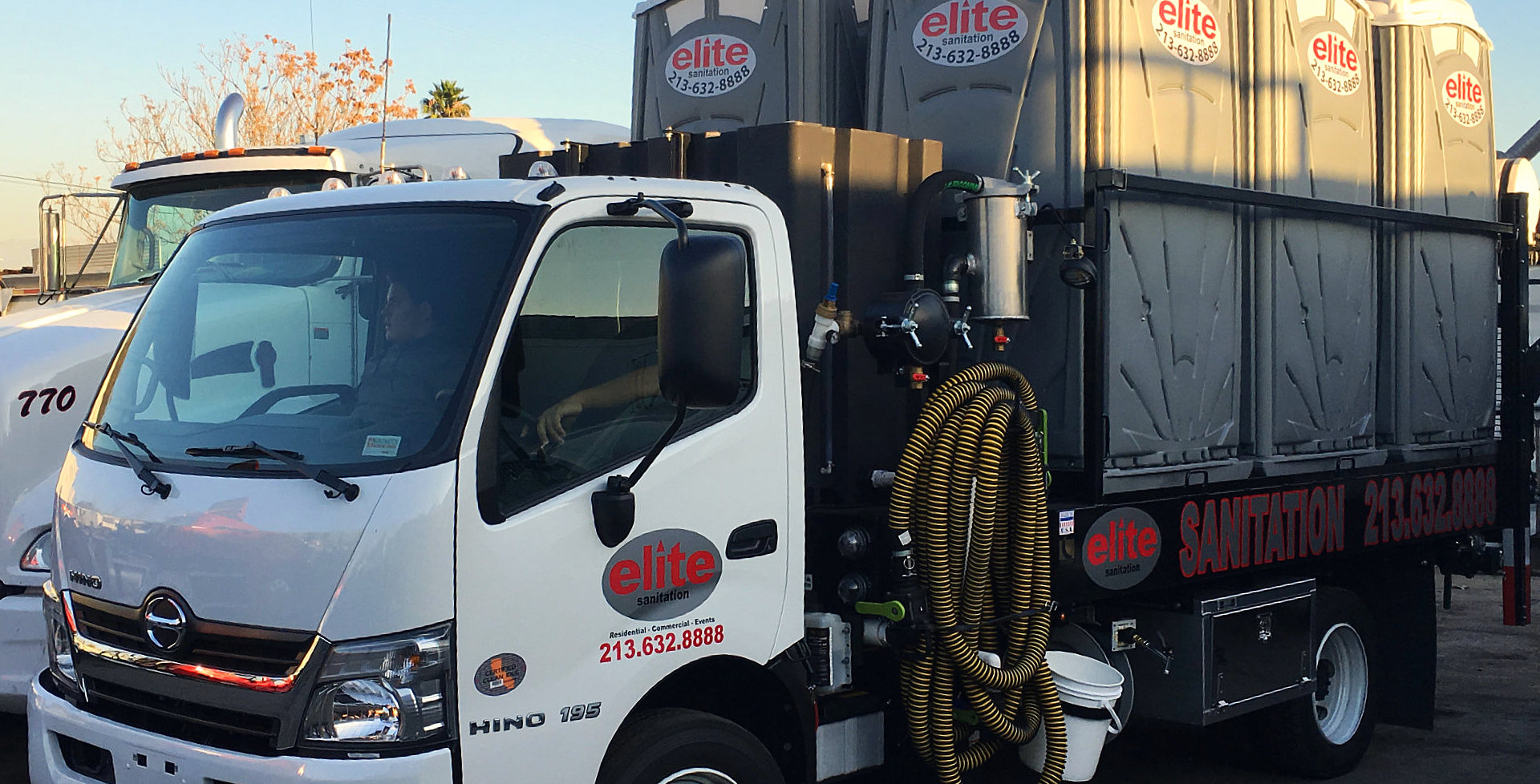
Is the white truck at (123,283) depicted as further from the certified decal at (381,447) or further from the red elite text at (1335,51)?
the red elite text at (1335,51)

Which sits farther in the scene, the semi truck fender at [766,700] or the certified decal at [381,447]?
the semi truck fender at [766,700]

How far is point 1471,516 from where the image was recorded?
7.97 metres

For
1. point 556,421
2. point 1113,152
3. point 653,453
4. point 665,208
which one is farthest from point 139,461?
point 1113,152

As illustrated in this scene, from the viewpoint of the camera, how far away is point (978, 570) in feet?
16.6

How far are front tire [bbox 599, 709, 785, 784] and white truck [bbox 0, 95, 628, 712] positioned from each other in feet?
4.69

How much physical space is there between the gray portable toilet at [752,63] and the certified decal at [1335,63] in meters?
2.14

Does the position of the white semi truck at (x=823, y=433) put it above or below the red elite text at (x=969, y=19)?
below

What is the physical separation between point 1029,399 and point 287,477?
263 centimetres

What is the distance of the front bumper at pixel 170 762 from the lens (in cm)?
344

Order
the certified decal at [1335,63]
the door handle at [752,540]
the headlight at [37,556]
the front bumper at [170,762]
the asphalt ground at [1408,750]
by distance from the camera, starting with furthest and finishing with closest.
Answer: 1. the asphalt ground at [1408,750]
2. the certified decal at [1335,63]
3. the headlight at [37,556]
4. the door handle at [752,540]
5. the front bumper at [170,762]

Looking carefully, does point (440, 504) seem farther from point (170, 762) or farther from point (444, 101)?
point (444, 101)

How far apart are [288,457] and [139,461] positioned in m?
0.54

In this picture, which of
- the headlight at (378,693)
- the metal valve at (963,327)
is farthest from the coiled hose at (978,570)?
the headlight at (378,693)

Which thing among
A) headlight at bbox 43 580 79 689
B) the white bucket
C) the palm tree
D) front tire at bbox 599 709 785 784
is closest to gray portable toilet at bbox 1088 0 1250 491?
the white bucket
